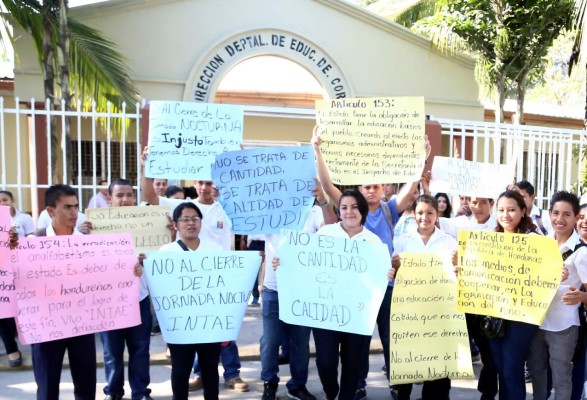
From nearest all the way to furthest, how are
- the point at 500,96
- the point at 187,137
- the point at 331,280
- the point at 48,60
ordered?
the point at 331,280 < the point at 187,137 < the point at 48,60 < the point at 500,96

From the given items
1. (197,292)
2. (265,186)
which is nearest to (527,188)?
(265,186)

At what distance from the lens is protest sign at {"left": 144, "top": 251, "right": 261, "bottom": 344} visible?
3475 mm

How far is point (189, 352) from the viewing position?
3533mm

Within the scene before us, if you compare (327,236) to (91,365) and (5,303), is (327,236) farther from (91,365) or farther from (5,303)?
(5,303)

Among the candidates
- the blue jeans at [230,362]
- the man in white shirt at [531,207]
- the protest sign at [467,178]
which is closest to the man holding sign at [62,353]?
the blue jeans at [230,362]

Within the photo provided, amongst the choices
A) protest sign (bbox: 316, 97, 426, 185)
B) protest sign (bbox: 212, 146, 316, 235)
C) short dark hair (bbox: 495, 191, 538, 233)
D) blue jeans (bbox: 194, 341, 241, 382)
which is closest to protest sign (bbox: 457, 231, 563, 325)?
short dark hair (bbox: 495, 191, 538, 233)

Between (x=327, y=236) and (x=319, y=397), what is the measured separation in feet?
5.02

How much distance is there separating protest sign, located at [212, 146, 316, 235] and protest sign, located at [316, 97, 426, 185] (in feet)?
0.86

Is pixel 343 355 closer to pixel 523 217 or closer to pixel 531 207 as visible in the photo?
pixel 523 217

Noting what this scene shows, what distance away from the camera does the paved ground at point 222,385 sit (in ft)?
14.3

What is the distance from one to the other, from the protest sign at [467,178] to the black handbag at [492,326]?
155 centimetres

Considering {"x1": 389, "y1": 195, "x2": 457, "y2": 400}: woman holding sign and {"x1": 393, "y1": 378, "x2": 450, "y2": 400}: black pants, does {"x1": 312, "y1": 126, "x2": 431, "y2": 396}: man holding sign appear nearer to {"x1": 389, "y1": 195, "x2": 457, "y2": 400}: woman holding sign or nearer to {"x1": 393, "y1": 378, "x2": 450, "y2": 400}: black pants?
{"x1": 389, "y1": 195, "x2": 457, "y2": 400}: woman holding sign

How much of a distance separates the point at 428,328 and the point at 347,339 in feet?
1.90

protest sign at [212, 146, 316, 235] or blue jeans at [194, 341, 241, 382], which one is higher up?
protest sign at [212, 146, 316, 235]
